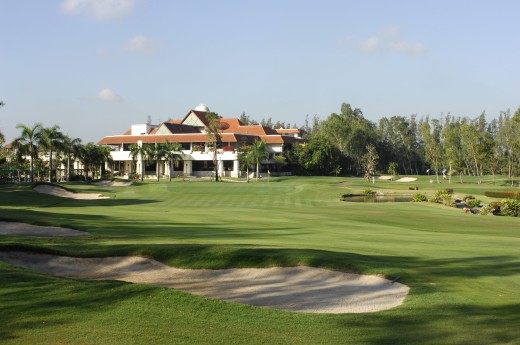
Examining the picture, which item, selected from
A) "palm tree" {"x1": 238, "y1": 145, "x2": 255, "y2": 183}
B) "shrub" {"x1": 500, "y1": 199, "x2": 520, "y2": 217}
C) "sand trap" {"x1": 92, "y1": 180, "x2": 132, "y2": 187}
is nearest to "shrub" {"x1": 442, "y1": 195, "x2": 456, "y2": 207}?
"shrub" {"x1": 500, "y1": 199, "x2": 520, "y2": 217}

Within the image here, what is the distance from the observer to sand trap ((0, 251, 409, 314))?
12.4m

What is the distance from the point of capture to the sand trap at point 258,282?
1242cm

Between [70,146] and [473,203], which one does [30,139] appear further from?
[473,203]

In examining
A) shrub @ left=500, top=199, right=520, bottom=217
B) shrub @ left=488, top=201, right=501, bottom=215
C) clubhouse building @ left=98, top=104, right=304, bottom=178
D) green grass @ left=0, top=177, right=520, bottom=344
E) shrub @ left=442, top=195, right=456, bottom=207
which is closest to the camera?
green grass @ left=0, top=177, right=520, bottom=344

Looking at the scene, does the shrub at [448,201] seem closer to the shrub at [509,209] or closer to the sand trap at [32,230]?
the shrub at [509,209]

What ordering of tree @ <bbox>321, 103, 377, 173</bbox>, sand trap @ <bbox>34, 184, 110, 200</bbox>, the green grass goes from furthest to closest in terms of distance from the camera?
tree @ <bbox>321, 103, 377, 173</bbox> < sand trap @ <bbox>34, 184, 110, 200</bbox> < the green grass

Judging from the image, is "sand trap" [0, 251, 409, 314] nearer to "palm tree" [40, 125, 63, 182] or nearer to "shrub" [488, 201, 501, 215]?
"shrub" [488, 201, 501, 215]

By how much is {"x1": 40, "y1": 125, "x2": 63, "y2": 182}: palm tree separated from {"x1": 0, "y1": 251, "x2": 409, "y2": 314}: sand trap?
6862cm

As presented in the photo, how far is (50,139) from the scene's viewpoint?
8462cm

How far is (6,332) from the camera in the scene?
902cm

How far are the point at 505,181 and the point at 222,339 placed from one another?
346ft


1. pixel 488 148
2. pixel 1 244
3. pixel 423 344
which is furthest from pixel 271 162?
pixel 423 344

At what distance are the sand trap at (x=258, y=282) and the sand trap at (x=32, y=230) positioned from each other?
608cm

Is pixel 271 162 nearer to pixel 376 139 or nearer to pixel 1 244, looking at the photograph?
pixel 376 139
